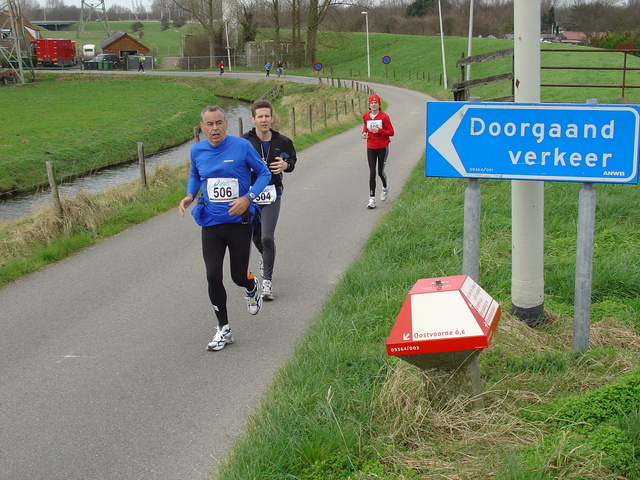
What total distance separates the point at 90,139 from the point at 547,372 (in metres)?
29.1

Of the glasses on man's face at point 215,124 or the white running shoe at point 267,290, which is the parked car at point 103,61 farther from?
the glasses on man's face at point 215,124

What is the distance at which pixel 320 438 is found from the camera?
3703 millimetres

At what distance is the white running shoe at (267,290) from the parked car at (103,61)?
83.5 m

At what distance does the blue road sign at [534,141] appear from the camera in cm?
417

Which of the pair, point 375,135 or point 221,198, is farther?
point 375,135

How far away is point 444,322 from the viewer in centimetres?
365

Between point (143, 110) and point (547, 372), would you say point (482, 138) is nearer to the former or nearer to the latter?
point (547, 372)

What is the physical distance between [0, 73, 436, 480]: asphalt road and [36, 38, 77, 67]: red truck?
79.7 meters

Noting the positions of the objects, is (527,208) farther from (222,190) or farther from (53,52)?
(53,52)

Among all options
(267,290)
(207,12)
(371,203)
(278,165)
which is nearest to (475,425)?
(267,290)

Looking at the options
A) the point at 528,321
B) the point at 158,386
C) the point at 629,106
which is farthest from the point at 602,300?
the point at 158,386

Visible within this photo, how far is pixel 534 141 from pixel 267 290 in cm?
345

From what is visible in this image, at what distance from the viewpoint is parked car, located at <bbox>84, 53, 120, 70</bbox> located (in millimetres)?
84037

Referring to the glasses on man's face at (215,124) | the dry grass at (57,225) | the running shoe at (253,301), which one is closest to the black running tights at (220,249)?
the running shoe at (253,301)
